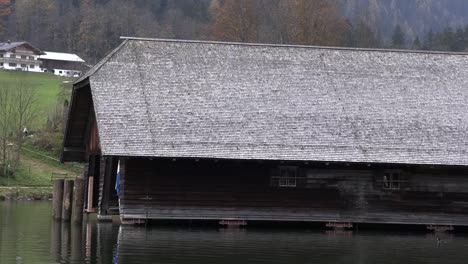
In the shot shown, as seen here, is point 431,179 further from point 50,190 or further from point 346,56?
point 50,190

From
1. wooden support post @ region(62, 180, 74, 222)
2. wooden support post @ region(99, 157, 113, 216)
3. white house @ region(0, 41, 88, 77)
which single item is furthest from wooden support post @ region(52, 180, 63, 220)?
A: white house @ region(0, 41, 88, 77)

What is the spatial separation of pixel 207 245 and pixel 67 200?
407 inches

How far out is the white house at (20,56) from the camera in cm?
14012

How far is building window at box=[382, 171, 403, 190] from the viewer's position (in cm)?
4038

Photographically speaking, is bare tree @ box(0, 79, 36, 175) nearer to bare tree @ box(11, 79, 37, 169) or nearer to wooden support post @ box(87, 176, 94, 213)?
bare tree @ box(11, 79, 37, 169)

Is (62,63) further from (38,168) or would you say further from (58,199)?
(58,199)

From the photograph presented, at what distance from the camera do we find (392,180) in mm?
40406

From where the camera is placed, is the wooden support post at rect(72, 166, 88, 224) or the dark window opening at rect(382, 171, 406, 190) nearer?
the wooden support post at rect(72, 166, 88, 224)

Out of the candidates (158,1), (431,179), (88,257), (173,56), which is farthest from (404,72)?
(158,1)

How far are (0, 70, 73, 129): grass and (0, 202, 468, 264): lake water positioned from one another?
44846 millimetres

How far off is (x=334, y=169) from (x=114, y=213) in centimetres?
882

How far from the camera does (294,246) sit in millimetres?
30906

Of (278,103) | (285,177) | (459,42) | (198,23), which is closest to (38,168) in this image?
(278,103)

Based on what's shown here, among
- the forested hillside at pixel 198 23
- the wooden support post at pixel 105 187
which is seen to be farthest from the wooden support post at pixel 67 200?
the forested hillside at pixel 198 23
